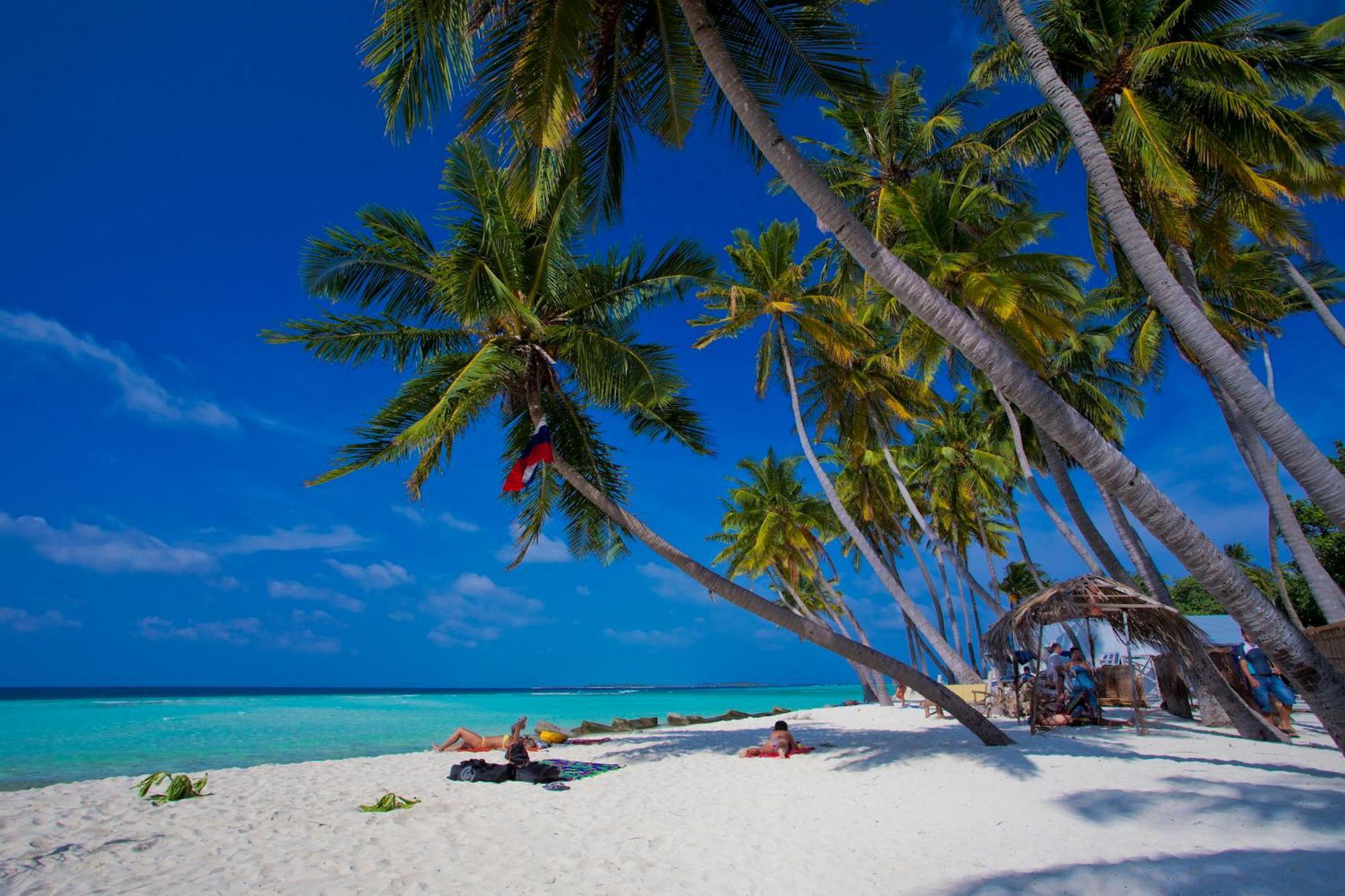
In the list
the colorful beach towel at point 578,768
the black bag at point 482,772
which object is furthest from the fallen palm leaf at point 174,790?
the colorful beach towel at point 578,768

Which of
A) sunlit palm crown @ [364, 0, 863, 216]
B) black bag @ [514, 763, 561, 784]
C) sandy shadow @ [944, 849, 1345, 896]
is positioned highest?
sunlit palm crown @ [364, 0, 863, 216]

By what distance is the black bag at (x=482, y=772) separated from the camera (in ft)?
25.9

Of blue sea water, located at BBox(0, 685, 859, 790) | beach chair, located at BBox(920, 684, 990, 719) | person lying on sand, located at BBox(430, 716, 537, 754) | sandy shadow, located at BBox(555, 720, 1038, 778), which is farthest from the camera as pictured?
blue sea water, located at BBox(0, 685, 859, 790)

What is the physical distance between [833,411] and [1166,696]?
9.97 m

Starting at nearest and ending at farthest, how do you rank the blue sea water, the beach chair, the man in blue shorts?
the man in blue shorts
the beach chair
the blue sea water

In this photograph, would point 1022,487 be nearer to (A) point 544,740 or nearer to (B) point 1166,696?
(B) point 1166,696

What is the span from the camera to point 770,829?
17.5 feet

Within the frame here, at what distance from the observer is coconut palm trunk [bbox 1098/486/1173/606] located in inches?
378

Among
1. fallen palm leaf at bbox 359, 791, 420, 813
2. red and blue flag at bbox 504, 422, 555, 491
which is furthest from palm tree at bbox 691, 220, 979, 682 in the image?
fallen palm leaf at bbox 359, 791, 420, 813

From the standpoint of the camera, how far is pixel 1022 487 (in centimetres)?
2258

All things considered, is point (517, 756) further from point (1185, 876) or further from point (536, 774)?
point (1185, 876)

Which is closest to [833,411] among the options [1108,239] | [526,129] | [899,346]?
[899,346]

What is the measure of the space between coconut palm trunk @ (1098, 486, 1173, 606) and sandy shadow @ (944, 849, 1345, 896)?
19.2 feet

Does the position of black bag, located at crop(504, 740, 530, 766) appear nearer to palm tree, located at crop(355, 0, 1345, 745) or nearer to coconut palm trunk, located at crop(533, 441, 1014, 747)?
coconut palm trunk, located at crop(533, 441, 1014, 747)
